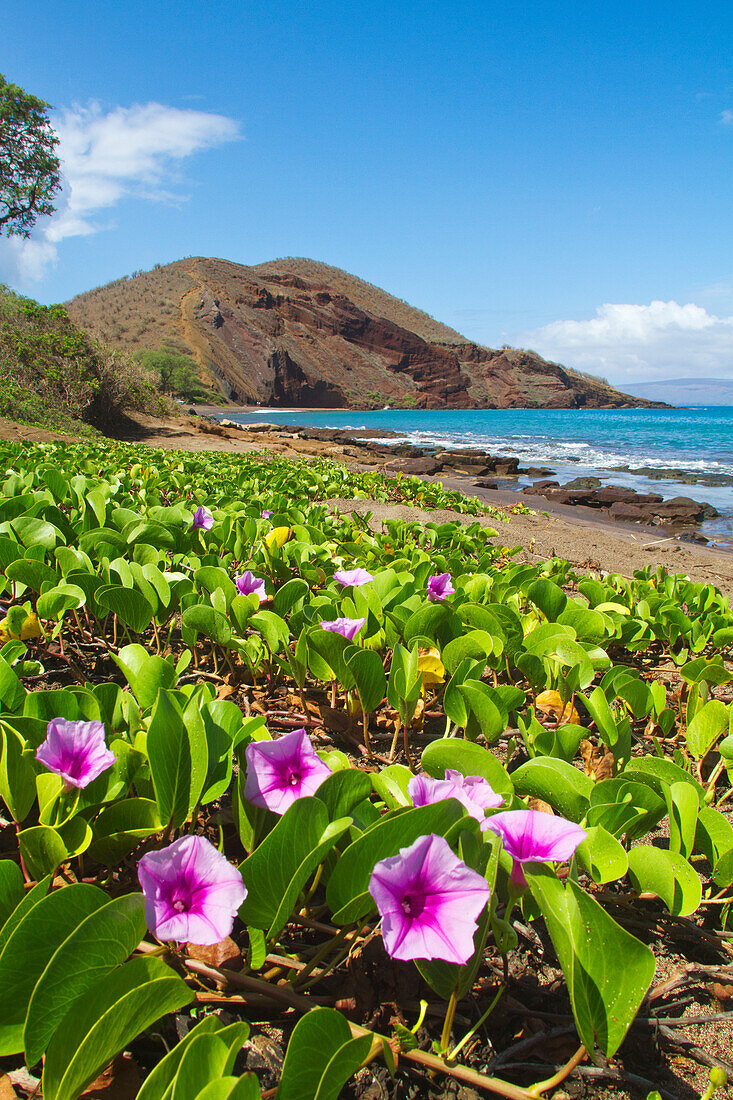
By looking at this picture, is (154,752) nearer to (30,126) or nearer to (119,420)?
(119,420)

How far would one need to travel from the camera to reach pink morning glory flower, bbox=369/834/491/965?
0.72 metres

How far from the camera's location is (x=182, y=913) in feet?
2.56

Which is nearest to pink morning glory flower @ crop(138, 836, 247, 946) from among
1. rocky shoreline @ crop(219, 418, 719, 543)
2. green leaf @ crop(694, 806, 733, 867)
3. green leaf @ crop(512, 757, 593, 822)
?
green leaf @ crop(512, 757, 593, 822)

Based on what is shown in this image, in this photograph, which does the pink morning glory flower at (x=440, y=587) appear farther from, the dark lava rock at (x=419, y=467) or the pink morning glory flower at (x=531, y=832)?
the dark lava rock at (x=419, y=467)

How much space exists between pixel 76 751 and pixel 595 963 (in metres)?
0.80

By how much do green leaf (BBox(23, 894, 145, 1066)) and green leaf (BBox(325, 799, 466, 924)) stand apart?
263 millimetres

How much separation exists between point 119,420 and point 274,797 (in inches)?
804

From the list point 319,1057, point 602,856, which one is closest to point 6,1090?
point 319,1057

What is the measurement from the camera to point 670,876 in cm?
96

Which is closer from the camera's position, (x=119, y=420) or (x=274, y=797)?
(x=274, y=797)

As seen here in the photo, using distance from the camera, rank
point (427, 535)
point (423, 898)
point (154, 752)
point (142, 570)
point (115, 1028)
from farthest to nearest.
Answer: point (427, 535) < point (142, 570) < point (154, 752) < point (423, 898) < point (115, 1028)

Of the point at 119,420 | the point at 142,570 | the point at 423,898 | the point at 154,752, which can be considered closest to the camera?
the point at 423,898

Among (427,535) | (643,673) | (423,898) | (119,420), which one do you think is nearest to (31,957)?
(423,898)

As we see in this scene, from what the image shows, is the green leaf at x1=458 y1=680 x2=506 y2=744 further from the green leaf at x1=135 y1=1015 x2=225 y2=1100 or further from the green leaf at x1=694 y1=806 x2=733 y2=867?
the green leaf at x1=135 y1=1015 x2=225 y2=1100
